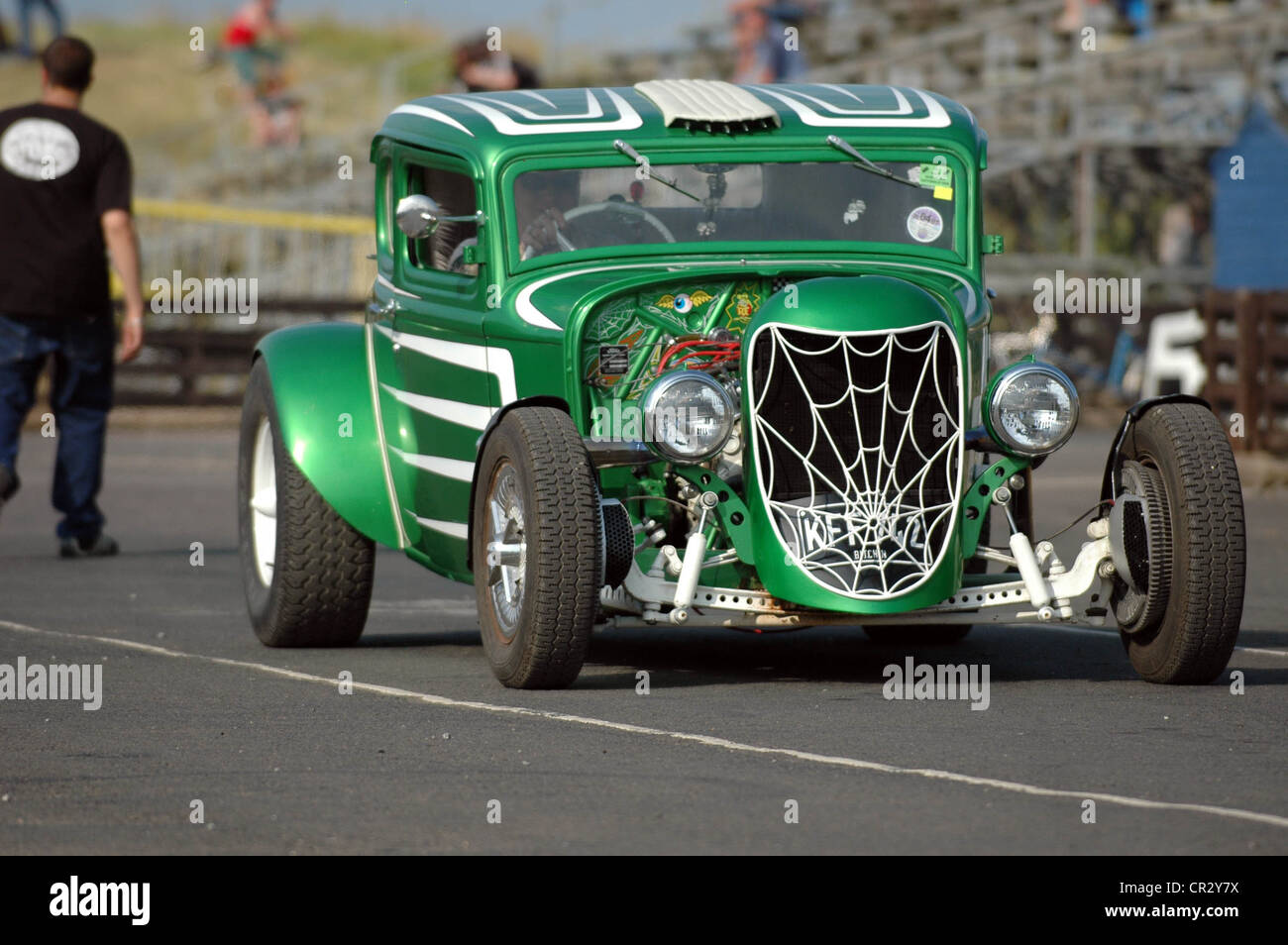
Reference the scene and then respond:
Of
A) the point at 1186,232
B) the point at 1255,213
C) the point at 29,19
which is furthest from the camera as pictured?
the point at 29,19

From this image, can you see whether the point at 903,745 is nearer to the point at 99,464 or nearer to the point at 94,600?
the point at 94,600

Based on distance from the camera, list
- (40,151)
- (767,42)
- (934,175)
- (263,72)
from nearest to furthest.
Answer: (934,175)
(40,151)
(767,42)
(263,72)

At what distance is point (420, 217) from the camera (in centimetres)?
848

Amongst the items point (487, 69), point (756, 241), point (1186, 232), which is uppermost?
point (487, 69)

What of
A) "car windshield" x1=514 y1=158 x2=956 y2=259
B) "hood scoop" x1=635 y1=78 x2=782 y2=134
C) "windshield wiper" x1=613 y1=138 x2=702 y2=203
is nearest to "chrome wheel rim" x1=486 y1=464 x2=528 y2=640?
"car windshield" x1=514 y1=158 x2=956 y2=259

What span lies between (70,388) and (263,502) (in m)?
3.17

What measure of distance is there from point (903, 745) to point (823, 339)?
146cm

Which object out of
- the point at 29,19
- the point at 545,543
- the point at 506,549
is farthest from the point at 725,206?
the point at 29,19

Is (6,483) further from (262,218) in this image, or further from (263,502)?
(262,218)

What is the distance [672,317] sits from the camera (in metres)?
8.10

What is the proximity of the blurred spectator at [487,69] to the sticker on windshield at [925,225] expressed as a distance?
15362 millimetres

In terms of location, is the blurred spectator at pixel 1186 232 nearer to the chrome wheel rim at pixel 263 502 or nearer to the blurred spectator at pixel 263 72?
the blurred spectator at pixel 263 72
